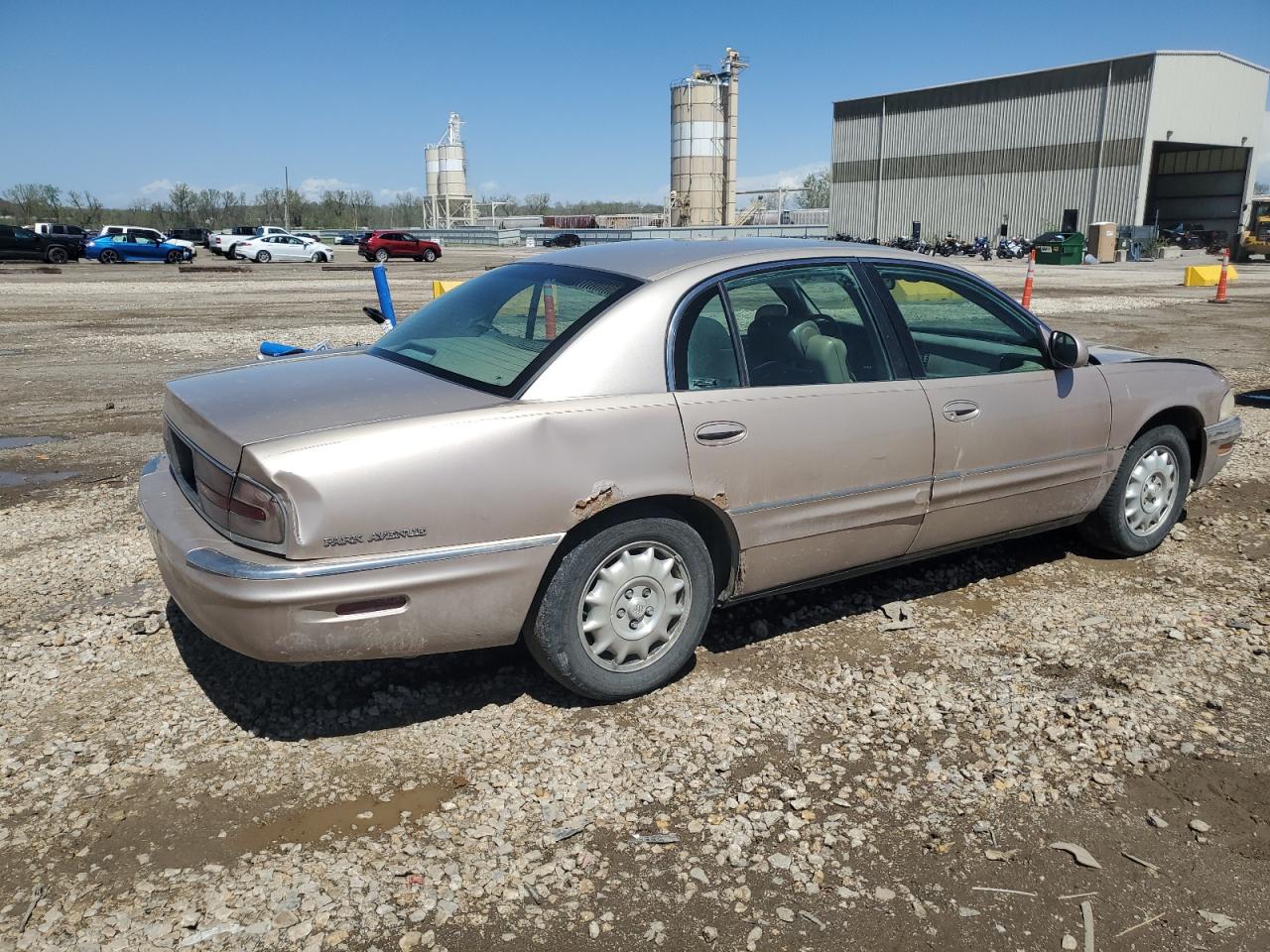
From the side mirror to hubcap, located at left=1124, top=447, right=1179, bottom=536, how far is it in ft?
2.77

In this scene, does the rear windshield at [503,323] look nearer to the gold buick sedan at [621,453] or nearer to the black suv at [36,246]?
the gold buick sedan at [621,453]

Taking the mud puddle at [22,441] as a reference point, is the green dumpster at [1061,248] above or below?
above

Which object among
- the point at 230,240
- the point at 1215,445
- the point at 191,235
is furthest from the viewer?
the point at 191,235

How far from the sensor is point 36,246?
38812 mm

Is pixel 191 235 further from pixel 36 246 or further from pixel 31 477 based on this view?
pixel 31 477

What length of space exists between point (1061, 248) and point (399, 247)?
95.6 feet

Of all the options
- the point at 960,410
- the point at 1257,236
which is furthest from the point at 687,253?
the point at 1257,236

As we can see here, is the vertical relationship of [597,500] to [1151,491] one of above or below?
above

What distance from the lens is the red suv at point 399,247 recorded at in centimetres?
4534

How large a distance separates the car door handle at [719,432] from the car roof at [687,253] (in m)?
0.60

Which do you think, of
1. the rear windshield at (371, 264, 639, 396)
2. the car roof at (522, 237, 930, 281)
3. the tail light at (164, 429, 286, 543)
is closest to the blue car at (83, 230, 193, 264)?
the rear windshield at (371, 264, 639, 396)

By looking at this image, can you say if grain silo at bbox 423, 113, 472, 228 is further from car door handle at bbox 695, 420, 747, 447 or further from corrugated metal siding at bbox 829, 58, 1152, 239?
car door handle at bbox 695, 420, 747, 447

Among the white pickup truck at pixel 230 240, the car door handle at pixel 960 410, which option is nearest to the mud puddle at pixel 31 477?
the car door handle at pixel 960 410

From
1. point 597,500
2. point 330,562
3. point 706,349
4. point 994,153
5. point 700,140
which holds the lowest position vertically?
point 330,562
